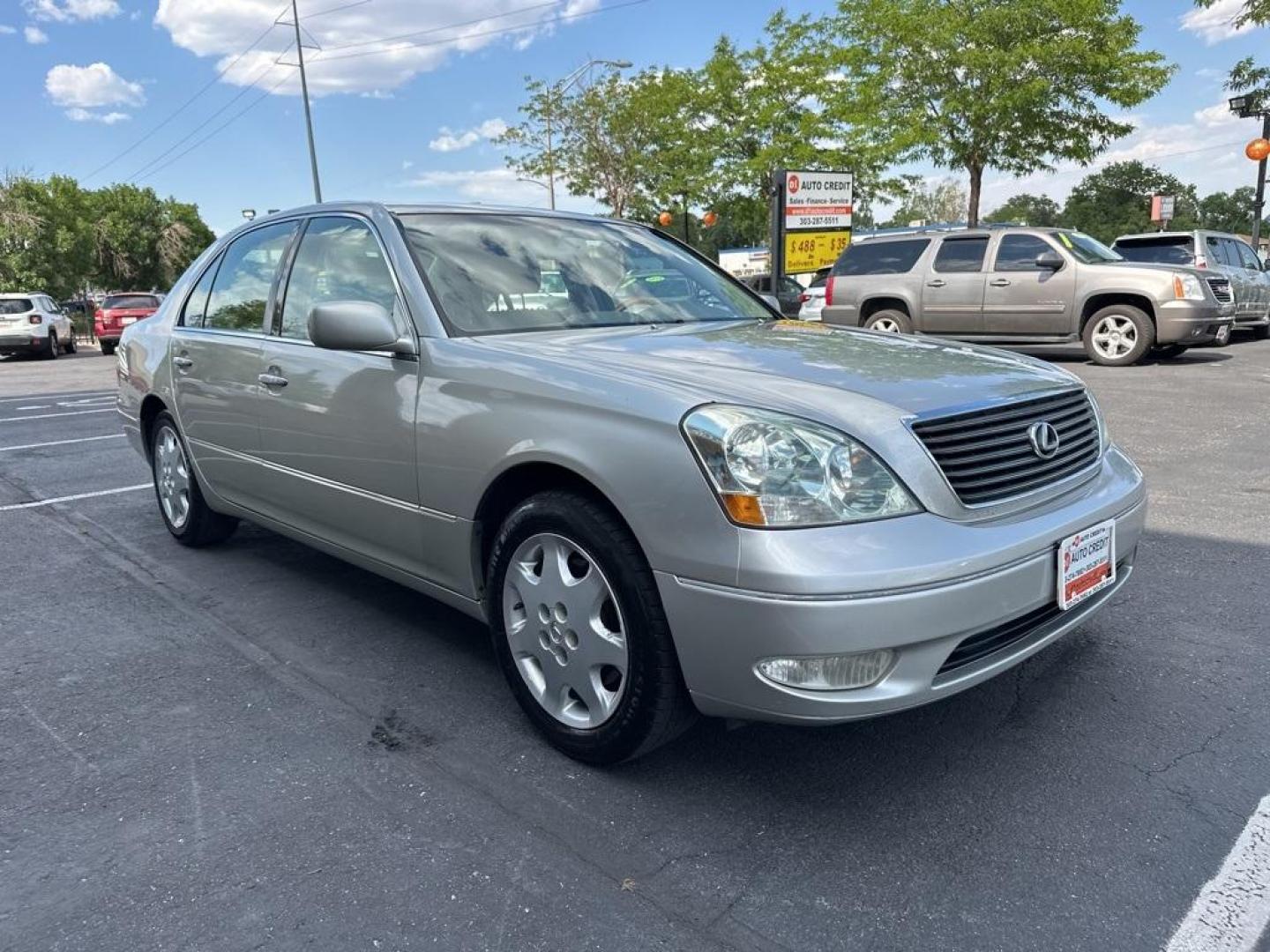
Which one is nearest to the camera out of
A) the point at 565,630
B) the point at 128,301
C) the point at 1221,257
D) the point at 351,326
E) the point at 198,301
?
the point at 565,630

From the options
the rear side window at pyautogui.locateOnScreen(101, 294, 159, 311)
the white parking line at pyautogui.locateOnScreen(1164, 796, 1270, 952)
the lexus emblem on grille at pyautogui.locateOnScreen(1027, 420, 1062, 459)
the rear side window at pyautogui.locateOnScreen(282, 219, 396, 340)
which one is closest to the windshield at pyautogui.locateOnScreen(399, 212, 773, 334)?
the rear side window at pyautogui.locateOnScreen(282, 219, 396, 340)

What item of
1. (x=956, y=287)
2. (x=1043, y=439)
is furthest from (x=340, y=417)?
(x=956, y=287)

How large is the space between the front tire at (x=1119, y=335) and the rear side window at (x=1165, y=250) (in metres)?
2.05

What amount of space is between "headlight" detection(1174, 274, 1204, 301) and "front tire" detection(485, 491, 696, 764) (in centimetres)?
1096

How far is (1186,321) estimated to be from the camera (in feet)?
35.9

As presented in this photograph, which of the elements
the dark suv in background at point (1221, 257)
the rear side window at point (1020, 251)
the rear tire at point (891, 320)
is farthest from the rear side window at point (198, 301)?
the dark suv in background at point (1221, 257)

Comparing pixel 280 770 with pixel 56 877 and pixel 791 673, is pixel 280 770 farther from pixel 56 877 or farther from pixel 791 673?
pixel 791 673

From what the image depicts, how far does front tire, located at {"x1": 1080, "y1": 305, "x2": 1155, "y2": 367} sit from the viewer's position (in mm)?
11250

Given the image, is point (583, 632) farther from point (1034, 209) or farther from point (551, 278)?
point (1034, 209)

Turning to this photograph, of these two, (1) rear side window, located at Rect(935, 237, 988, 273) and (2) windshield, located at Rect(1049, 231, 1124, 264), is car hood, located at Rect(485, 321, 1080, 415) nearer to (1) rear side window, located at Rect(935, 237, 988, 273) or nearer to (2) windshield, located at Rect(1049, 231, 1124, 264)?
(2) windshield, located at Rect(1049, 231, 1124, 264)

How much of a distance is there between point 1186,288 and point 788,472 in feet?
36.2

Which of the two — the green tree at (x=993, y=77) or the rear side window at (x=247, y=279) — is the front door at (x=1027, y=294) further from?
the rear side window at (x=247, y=279)

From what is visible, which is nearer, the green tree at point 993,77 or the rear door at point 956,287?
the rear door at point 956,287

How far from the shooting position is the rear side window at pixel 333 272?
329 cm
